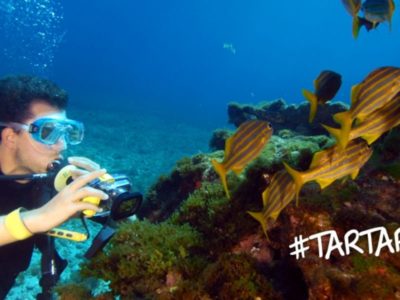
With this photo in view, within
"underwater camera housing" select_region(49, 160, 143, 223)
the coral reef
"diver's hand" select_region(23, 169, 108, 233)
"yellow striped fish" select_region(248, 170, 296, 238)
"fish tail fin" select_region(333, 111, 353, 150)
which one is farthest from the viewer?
the coral reef

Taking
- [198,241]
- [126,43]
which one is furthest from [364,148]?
[126,43]

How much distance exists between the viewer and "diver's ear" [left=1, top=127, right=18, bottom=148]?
4484 millimetres

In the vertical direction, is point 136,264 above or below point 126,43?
below

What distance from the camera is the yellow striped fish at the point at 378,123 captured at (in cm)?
262

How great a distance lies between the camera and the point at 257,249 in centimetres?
395

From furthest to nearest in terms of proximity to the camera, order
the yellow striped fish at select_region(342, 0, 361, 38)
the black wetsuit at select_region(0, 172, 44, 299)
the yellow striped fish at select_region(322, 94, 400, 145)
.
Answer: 1. the black wetsuit at select_region(0, 172, 44, 299)
2. the yellow striped fish at select_region(342, 0, 361, 38)
3. the yellow striped fish at select_region(322, 94, 400, 145)

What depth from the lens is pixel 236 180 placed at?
4.82m

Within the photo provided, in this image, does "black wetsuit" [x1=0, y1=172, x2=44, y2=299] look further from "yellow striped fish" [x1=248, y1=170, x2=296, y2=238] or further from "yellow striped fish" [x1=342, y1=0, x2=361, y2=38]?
"yellow striped fish" [x1=342, y1=0, x2=361, y2=38]

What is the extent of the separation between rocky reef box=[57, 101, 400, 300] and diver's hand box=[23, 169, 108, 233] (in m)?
0.84

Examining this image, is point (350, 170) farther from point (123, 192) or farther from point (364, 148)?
point (123, 192)

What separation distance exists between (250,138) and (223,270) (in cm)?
133

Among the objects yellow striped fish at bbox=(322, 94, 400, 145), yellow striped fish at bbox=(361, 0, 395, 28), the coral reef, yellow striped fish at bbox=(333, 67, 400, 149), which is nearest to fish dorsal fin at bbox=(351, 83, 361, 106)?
yellow striped fish at bbox=(333, 67, 400, 149)

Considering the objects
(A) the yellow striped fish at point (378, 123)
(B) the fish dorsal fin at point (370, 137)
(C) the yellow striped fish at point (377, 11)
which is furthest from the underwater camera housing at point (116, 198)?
(C) the yellow striped fish at point (377, 11)

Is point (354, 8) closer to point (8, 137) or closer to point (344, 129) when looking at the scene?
point (344, 129)
